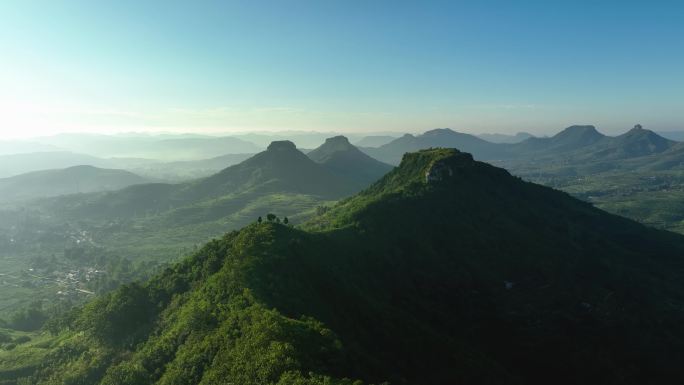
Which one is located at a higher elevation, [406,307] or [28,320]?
[406,307]

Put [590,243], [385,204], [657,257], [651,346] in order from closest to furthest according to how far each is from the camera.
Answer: [651,346] → [385,204] → [590,243] → [657,257]

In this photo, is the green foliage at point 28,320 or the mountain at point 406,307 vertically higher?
the mountain at point 406,307

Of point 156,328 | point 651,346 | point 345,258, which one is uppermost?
point 345,258

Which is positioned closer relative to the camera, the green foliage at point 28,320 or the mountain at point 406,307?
the mountain at point 406,307

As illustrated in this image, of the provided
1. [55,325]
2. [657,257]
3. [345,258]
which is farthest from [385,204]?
[657,257]

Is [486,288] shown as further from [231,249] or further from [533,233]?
[231,249]

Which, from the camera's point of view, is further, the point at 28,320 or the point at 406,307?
the point at 28,320

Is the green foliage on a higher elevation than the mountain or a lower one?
lower

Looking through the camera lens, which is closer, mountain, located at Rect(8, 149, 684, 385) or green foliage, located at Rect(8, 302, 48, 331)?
mountain, located at Rect(8, 149, 684, 385)
